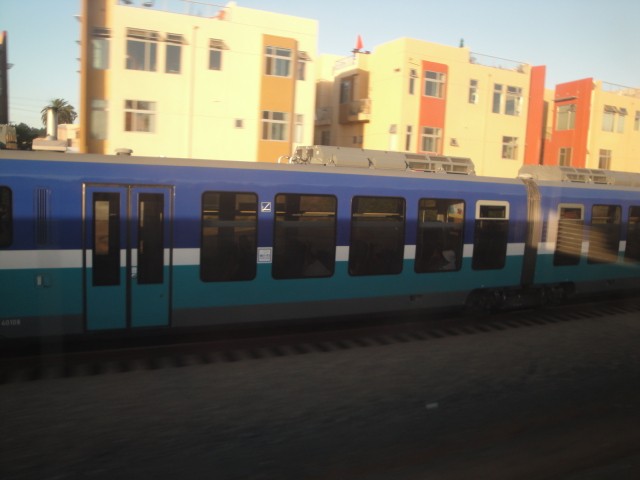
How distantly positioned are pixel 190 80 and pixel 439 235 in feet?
53.6

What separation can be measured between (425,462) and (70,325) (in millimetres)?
5088

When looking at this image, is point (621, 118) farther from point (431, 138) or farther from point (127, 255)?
point (127, 255)

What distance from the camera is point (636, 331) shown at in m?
9.84

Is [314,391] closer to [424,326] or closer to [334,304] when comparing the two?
[334,304]

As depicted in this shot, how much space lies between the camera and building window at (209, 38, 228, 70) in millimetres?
22703

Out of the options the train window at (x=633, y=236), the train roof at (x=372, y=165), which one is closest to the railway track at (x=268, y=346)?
the train window at (x=633, y=236)

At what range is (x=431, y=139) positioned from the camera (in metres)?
29.8

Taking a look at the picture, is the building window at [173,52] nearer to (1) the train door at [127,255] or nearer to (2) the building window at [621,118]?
(1) the train door at [127,255]

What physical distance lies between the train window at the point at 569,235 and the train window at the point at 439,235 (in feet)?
8.72

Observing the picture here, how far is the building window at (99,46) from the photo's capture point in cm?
2162

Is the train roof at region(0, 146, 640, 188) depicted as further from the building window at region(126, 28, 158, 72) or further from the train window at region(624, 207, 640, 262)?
the building window at region(126, 28, 158, 72)

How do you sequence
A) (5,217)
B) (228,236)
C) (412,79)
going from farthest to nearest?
(412,79) → (228,236) → (5,217)

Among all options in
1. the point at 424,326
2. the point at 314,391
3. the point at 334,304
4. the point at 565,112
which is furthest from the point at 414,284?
the point at 565,112

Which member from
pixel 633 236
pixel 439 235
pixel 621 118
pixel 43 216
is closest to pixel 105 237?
pixel 43 216
